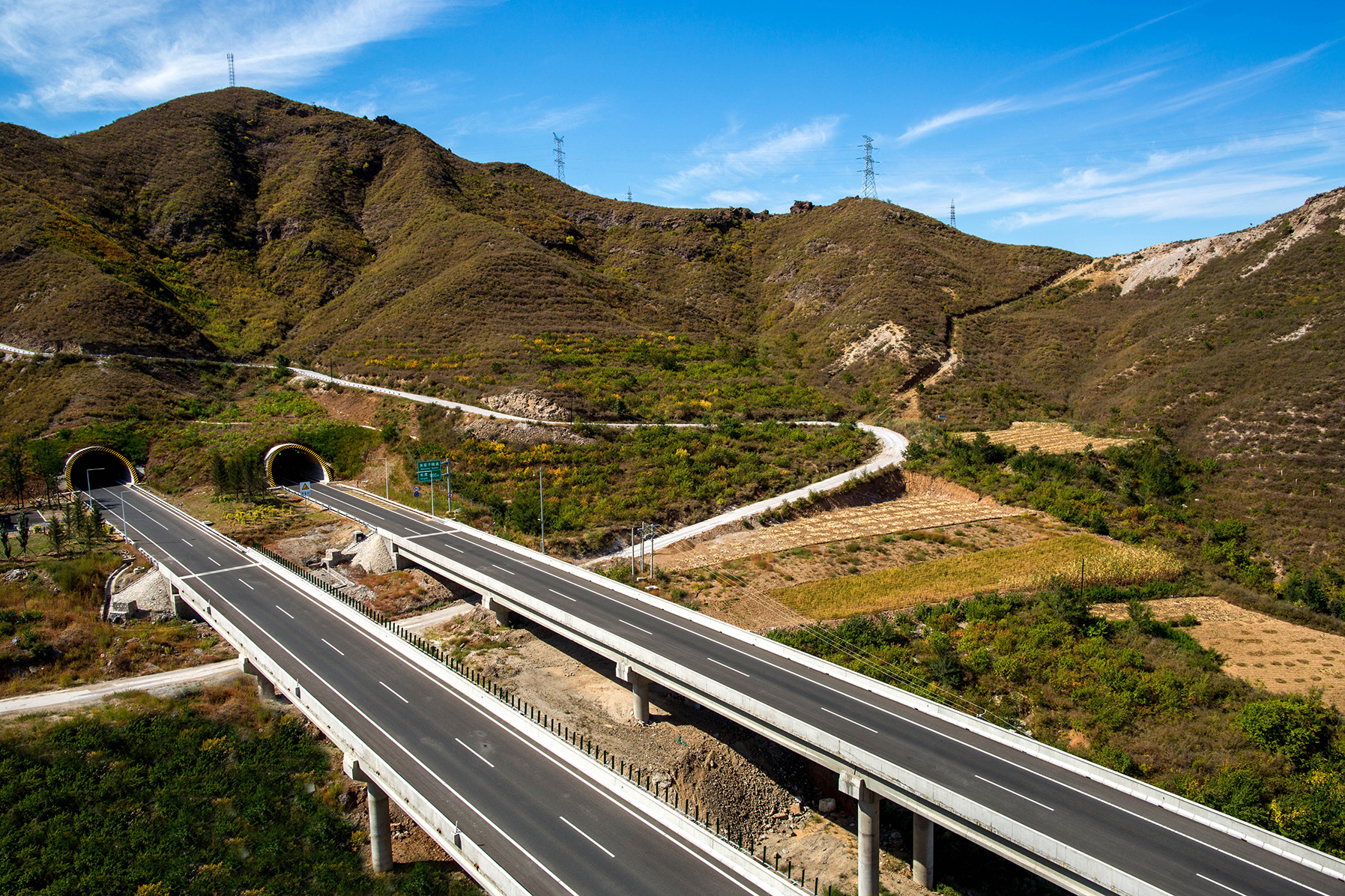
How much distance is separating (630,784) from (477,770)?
508cm

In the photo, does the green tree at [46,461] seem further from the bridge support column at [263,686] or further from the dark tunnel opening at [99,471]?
the bridge support column at [263,686]

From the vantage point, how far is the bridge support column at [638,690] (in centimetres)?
2547

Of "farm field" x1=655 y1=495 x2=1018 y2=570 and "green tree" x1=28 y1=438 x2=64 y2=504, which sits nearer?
"farm field" x1=655 y1=495 x2=1018 y2=570

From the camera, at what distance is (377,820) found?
2009cm

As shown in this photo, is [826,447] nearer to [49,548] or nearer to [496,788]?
[496,788]

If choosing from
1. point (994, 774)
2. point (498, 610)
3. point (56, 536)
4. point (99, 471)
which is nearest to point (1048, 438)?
point (994, 774)

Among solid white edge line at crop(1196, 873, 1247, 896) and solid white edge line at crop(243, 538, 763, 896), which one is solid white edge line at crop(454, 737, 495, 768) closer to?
solid white edge line at crop(243, 538, 763, 896)

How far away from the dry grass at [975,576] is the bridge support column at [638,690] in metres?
9.81

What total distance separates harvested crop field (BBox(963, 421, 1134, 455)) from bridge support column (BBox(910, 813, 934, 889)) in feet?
132

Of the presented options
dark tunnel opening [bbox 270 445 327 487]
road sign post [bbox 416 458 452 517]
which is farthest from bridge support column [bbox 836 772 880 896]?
dark tunnel opening [bbox 270 445 327 487]

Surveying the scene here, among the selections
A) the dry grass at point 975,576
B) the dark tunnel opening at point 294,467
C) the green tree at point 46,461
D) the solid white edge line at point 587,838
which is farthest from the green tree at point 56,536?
the dry grass at point 975,576

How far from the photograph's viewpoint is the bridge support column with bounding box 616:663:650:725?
25469mm

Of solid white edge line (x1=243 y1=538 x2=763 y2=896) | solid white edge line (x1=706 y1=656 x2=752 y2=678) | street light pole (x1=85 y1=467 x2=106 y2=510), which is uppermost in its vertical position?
street light pole (x1=85 y1=467 x2=106 y2=510)

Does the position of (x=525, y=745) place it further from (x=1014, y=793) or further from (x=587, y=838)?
(x=1014, y=793)
